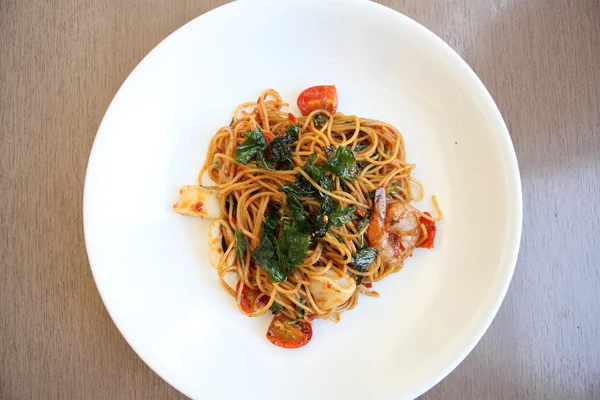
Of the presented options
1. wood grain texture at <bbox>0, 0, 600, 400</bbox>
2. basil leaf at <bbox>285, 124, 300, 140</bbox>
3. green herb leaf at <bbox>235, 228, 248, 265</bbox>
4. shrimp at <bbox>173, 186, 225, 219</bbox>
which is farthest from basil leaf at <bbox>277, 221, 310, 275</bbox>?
wood grain texture at <bbox>0, 0, 600, 400</bbox>

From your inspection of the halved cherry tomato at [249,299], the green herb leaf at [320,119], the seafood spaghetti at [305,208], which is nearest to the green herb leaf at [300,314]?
the seafood spaghetti at [305,208]

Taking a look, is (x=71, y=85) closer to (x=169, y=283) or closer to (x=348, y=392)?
(x=169, y=283)

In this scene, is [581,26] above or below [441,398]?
above

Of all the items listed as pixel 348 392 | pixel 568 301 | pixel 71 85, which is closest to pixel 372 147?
pixel 348 392

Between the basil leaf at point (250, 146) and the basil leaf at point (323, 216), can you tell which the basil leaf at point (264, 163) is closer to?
the basil leaf at point (250, 146)

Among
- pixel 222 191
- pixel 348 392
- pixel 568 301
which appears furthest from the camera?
pixel 568 301

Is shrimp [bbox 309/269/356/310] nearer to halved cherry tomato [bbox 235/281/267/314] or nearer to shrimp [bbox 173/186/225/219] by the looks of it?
halved cherry tomato [bbox 235/281/267/314]

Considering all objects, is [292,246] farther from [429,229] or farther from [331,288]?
[429,229]
